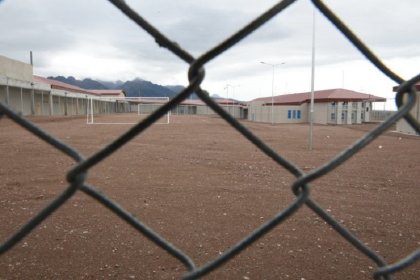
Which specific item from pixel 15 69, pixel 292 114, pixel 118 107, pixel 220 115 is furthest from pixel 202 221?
pixel 118 107

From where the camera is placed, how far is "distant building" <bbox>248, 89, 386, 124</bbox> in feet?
137

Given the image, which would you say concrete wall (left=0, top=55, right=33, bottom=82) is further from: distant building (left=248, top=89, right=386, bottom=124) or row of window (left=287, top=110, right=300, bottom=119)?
row of window (left=287, top=110, right=300, bottom=119)

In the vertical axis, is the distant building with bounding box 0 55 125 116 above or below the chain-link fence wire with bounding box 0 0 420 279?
above

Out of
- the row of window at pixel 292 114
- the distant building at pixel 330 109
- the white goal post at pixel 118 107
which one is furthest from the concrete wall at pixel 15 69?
the row of window at pixel 292 114

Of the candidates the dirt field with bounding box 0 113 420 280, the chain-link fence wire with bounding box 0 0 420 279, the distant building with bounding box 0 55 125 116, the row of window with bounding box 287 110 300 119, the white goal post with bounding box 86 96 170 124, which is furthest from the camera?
the white goal post with bounding box 86 96 170 124

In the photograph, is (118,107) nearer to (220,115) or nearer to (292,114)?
(292,114)

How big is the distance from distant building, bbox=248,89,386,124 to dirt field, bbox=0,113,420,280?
116 feet

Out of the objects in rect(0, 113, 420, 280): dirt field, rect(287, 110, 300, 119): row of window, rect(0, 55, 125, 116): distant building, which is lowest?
rect(0, 113, 420, 280): dirt field

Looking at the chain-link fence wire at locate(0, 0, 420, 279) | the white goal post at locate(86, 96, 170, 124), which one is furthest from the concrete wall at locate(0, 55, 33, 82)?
the chain-link fence wire at locate(0, 0, 420, 279)

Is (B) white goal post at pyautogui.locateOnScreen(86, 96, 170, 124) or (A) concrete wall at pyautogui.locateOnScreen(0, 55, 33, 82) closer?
(A) concrete wall at pyautogui.locateOnScreen(0, 55, 33, 82)

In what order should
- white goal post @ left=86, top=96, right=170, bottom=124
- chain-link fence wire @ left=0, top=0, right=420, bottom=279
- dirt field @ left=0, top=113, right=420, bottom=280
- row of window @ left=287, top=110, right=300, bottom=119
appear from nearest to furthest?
1. chain-link fence wire @ left=0, top=0, right=420, bottom=279
2. dirt field @ left=0, top=113, right=420, bottom=280
3. row of window @ left=287, top=110, right=300, bottom=119
4. white goal post @ left=86, top=96, right=170, bottom=124

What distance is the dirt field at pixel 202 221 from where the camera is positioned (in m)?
3.16

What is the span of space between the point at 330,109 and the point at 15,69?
36.7 metres

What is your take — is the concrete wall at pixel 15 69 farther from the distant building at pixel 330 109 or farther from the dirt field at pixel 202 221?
the dirt field at pixel 202 221
